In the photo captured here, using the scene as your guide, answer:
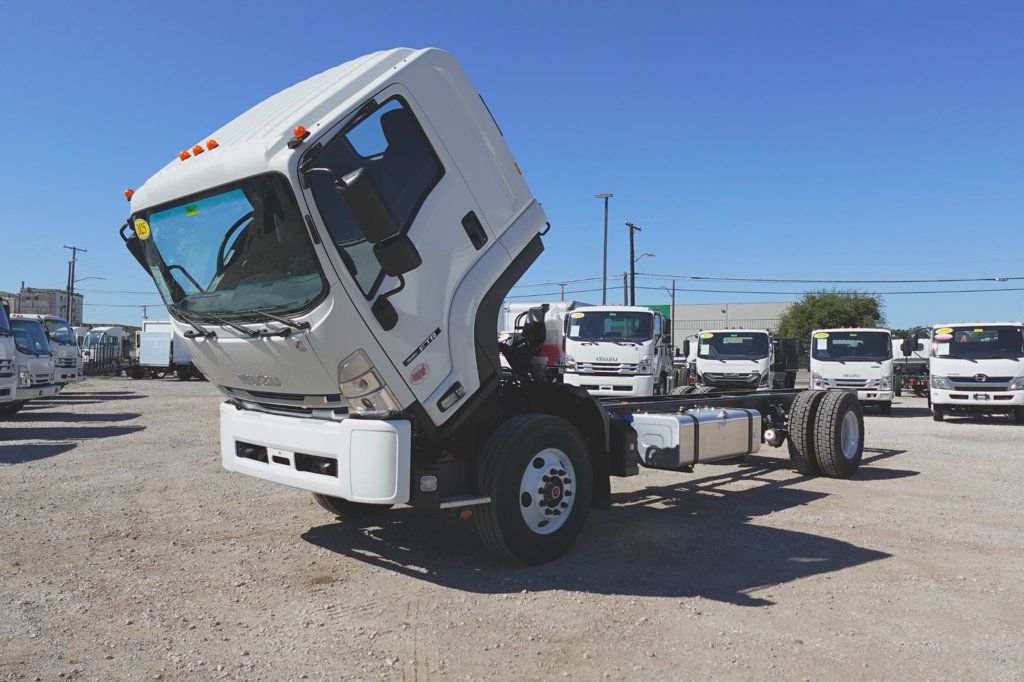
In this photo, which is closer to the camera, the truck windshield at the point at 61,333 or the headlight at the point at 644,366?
the headlight at the point at 644,366

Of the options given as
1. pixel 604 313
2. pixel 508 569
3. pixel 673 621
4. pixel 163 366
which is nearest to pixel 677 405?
pixel 508 569

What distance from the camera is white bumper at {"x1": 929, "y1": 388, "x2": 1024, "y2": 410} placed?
1691cm

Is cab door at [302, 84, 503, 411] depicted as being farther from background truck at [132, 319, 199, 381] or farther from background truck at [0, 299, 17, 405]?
background truck at [132, 319, 199, 381]

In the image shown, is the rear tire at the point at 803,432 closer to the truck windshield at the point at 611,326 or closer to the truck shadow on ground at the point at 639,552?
the truck shadow on ground at the point at 639,552

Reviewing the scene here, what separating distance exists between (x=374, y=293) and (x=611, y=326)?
12.7m

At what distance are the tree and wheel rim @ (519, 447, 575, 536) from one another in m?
56.2

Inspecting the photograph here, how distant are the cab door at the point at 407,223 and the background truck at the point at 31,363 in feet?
45.5

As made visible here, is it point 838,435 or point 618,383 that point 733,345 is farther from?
point 838,435

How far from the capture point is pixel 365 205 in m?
4.16

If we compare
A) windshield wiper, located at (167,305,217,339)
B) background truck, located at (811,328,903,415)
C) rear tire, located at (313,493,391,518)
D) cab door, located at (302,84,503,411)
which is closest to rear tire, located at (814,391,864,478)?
rear tire, located at (313,493,391,518)

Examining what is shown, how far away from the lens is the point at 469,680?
370 cm

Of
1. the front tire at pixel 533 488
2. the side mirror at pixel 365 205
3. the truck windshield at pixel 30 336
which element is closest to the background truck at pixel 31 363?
the truck windshield at pixel 30 336

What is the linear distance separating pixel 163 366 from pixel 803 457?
36177mm

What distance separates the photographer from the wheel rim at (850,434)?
9.84 m
